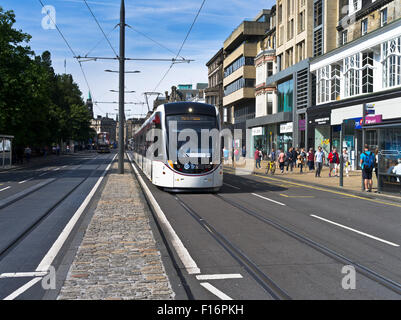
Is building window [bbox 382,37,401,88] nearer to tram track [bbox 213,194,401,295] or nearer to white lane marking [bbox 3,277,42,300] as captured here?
tram track [bbox 213,194,401,295]

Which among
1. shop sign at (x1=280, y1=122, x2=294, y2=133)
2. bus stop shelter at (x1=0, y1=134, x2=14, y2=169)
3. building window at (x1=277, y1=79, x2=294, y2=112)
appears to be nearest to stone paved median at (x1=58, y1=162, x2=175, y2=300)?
bus stop shelter at (x1=0, y1=134, x2=14, y2=169)

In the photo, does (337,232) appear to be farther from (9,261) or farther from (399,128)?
(399,128)

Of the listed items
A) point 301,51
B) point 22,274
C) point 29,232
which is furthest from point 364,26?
point 22,274

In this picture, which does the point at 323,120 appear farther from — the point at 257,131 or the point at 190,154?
the point at 190,154

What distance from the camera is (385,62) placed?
1025 inches

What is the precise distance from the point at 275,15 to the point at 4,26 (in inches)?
1031

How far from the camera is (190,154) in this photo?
52.5 feet

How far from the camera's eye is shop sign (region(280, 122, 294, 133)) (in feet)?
133

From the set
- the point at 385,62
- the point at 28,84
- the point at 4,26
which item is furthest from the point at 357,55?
the point at 4,26

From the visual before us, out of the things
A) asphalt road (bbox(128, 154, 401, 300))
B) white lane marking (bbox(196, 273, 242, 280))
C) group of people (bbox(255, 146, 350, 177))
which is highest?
group of people (bbox(255, 146, 350, 177))

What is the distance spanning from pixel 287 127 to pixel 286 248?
1380 inches

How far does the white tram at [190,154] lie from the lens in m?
15.9

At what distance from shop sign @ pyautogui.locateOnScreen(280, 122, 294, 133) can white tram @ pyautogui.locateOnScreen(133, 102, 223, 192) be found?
2481 cm

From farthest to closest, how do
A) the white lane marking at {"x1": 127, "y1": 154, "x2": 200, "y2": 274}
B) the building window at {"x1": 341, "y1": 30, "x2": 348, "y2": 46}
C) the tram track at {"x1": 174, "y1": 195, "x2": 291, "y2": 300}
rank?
the building window at {"x1": 341, "y1": 30, "x2": 348, "y2": 46} → the white lane marking at {"x1": 127, "y1": 154, "x2": 200, "y2": 274} → the tram track at {"x1": 174, "y1": 195, "x2": 291, "y2": 300}
